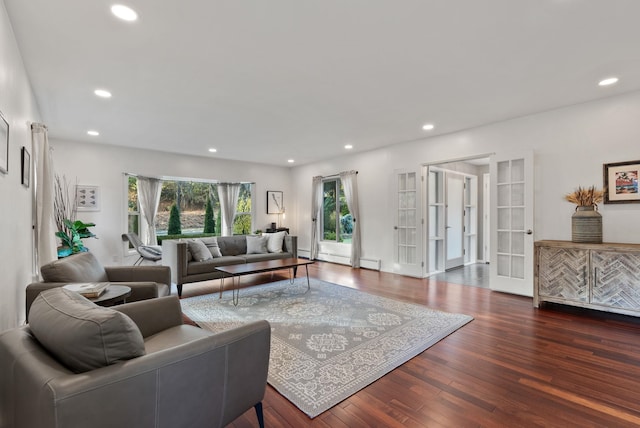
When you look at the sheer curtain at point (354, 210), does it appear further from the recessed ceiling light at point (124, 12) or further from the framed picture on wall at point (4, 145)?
the framed picture on wall at point (4, 145)

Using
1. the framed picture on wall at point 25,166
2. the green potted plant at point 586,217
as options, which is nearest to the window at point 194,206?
the framed picture on wall at point 25,166

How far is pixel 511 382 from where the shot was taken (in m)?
2.12

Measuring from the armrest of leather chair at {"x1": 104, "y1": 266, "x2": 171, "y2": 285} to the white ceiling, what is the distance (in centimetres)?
200

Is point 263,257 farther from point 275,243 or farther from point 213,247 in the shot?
point 213,247

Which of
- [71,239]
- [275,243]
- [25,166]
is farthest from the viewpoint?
[275,243]

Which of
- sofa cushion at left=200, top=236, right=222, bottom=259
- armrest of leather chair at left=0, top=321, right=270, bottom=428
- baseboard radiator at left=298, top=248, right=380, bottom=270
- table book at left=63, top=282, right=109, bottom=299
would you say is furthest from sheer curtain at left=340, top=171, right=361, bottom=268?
armrest of leather chair at left=0, top=321, right=270, bottom=428

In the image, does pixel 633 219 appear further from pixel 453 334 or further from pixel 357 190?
pixel 357 190

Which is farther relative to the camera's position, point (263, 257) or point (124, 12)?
point (263, 257)

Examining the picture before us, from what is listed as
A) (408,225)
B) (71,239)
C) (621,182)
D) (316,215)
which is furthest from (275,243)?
(621,182)

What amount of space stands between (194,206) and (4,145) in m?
6.28

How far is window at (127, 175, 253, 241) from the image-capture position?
7762 millimetres

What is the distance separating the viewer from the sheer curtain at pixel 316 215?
7621mm

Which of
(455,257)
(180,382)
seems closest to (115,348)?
(180,382)

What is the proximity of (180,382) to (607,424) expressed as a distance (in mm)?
2339
